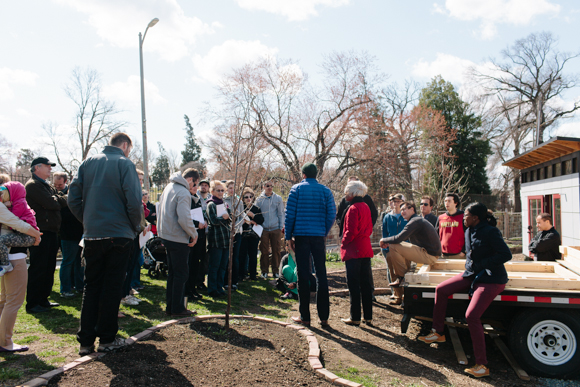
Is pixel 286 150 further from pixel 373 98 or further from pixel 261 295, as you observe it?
pixel 261 295

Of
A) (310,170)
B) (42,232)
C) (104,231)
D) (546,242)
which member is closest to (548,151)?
(546,242)

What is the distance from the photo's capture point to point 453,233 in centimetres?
712

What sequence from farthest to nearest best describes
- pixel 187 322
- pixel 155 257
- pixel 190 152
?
pixel 190 152 → pixel 155 257 → pixel 187 322

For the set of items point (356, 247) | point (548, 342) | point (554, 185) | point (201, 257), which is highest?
point (554, 185)

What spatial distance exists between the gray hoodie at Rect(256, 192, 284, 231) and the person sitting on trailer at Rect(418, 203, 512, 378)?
4.81 metres

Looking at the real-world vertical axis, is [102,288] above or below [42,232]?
below

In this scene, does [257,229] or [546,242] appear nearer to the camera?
[546,242]

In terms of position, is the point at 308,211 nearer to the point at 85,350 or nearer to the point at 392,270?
the point at 392,270

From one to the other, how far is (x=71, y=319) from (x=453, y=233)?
247 inches

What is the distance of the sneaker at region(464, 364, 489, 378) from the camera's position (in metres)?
4.03

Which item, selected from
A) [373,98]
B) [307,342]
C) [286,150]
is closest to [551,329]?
[307,342]

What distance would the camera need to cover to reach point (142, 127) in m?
15.4

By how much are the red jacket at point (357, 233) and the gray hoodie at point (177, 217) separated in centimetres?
209

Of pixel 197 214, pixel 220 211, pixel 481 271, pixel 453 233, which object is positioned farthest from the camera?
pixel 453 233
